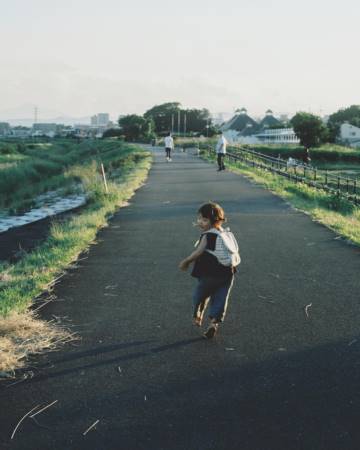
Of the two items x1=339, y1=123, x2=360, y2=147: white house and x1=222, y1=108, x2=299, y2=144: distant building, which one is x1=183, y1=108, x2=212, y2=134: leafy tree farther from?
x1=339, y1=123, x2=360, y2=147: white house

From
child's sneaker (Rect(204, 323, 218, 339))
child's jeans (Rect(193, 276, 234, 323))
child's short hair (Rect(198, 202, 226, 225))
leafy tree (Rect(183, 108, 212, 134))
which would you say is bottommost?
child's sneaker (Rect(204, 323, 218, 339))

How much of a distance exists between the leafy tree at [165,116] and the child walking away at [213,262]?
128m

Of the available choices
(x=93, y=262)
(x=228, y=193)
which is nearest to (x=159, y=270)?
(x=93, y=262)

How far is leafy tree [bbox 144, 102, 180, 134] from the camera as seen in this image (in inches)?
5305

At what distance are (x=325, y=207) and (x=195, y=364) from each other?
47.5ft

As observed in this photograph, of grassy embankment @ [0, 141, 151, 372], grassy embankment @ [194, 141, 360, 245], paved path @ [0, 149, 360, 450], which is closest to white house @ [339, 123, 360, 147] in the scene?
grassy embankment @ [194, 141, 360, 245]

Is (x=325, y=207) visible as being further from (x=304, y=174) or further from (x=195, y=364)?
(x=195, y=364)

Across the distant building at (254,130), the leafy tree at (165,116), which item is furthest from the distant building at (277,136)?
the leafy tree at (165,116)

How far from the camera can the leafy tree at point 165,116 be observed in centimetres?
13475

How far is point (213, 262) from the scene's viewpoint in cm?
556

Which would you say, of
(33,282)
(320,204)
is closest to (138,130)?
(320,204)

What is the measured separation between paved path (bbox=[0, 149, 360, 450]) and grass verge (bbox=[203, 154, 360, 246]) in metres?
2.58

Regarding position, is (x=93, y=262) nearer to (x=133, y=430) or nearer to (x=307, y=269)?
(x=307, y=269)

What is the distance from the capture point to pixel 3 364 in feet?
15.8
